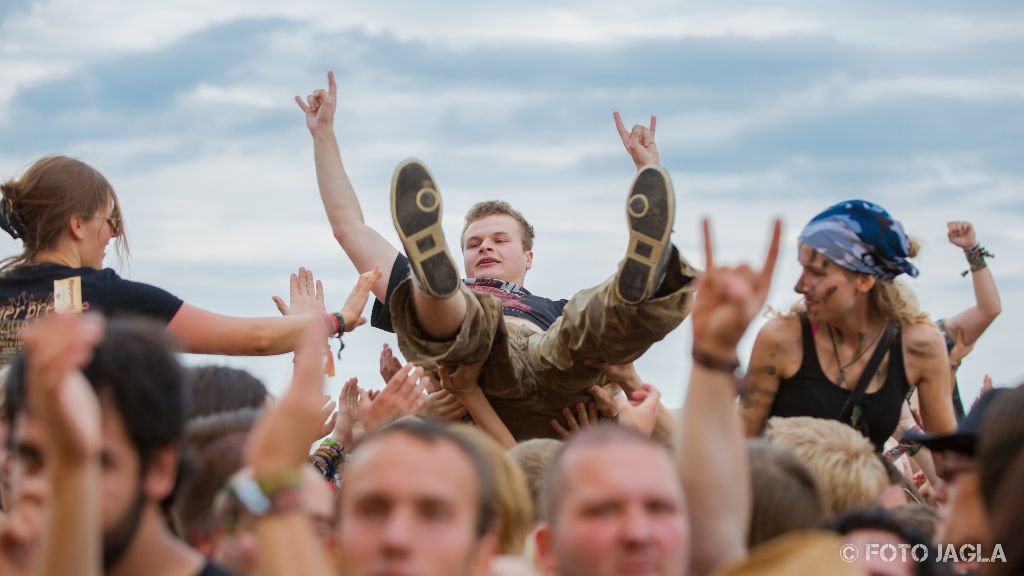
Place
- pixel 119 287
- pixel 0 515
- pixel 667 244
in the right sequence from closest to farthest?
pixel 0 515 → pixel 119 287 → pixel 667 244

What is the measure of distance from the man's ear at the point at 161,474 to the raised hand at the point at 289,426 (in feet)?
0.83

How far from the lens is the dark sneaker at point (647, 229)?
554 cm

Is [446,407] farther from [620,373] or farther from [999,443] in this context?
[999,443]

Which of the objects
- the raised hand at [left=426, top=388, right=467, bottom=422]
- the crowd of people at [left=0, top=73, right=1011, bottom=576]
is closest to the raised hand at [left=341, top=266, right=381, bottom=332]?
the crowd of people at [left=0, top=73, right=1011, bottom=576]

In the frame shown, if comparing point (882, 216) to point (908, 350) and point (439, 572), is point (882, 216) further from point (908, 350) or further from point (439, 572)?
point (439, 572)

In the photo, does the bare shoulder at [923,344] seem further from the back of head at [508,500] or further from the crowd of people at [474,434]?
the back of head at [508,500]

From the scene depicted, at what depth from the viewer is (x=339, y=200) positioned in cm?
673

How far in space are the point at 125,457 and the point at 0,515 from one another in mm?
1059

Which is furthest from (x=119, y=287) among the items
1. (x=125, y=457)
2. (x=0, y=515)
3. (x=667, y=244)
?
(x=125, y=457)

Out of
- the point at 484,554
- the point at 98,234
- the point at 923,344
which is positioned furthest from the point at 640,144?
the point at 484,554

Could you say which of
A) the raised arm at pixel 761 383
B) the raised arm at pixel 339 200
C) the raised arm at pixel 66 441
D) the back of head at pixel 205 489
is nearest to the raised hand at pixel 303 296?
the raised arm at pixel 339 200

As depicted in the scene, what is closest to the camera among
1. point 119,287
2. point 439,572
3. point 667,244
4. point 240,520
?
point 439,572

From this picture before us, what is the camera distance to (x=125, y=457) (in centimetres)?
261

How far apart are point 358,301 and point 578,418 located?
140cm
